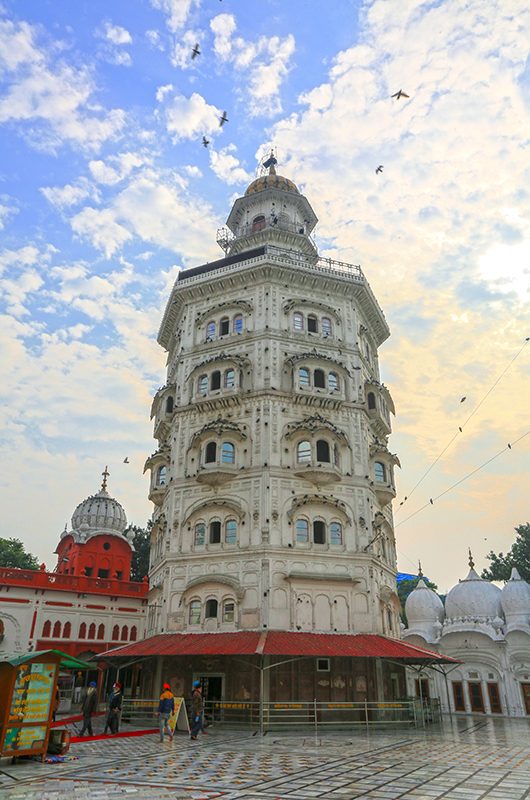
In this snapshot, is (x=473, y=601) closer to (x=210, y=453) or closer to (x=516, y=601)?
(x=516, y=601)

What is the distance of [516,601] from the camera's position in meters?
40.4

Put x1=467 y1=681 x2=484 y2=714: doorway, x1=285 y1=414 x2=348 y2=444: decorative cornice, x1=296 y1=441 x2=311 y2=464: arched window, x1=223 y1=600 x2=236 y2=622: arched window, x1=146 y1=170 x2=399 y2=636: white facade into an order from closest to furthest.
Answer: x1=223 y1=600 x2=236 y2=622: arched window
x1=146 y1=170 x2=399 y2=636: white facade
x1=296 y1=441 x2=311 y2=464: arched window
x1=285 y1=414 x2=348 y2=444: decorative cornice
x1=467 y1=681 x2=484 y2=714: doorway

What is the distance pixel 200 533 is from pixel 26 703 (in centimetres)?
1649

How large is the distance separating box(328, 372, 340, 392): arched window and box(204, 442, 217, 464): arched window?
24.1 feet

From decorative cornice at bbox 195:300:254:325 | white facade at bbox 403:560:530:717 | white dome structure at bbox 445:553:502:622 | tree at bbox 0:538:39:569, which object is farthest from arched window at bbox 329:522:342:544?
tree at bbox 0:538:39:569

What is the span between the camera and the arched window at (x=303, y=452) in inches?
1224

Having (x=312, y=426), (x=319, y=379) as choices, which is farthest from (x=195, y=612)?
(x=319, y=379)

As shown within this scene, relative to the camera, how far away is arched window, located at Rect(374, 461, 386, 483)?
112 ft

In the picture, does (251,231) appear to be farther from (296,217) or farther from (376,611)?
(376,611)

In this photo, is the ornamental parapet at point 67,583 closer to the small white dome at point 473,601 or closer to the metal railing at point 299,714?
the metal railing at point 299,714

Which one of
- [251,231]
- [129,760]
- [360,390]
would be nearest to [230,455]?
[360,390]

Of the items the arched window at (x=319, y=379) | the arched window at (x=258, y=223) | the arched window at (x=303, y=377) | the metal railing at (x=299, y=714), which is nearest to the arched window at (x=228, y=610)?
the metal railing at (x=299, y=714)

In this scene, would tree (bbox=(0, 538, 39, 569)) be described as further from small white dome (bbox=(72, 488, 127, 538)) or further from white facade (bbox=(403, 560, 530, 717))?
white facade (bbox=(403, 560, 530, 717))

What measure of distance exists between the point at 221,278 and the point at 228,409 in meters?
8.84
